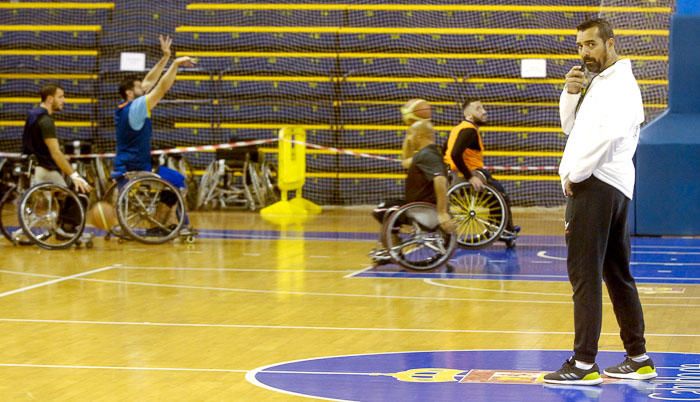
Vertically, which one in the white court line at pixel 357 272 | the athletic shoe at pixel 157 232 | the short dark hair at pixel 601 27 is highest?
the short dark hair at pixel 601 27

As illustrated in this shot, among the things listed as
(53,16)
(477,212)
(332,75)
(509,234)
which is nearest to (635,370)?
(477,212)

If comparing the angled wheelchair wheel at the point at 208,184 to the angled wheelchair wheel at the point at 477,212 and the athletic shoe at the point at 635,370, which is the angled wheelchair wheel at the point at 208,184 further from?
the athletic shoe at the point at 635,370

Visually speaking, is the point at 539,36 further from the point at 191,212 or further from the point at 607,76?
the point at 607,76

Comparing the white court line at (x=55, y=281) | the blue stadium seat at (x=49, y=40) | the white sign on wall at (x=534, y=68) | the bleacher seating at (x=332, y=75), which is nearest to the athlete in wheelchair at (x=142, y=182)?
the white court line at (x=55, y=281)

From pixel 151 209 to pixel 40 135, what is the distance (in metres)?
1.28

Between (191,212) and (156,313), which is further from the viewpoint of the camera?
(191,212)

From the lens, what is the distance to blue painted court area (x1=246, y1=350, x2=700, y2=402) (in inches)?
204

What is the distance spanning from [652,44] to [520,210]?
4131 mm

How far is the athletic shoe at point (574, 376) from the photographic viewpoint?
212 inches

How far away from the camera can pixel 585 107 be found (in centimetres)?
538

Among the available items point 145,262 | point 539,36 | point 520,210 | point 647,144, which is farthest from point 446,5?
point 145,262

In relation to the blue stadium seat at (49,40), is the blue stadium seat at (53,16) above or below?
above

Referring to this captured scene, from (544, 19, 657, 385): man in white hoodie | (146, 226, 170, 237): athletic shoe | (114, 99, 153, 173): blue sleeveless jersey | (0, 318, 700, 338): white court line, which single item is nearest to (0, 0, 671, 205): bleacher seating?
(146, 226, 170, 237): athletic shoe

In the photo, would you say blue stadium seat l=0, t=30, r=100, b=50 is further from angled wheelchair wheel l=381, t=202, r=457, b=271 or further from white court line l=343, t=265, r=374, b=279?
angled wheelchair wheel l=381, t=202, r=457, b=271
